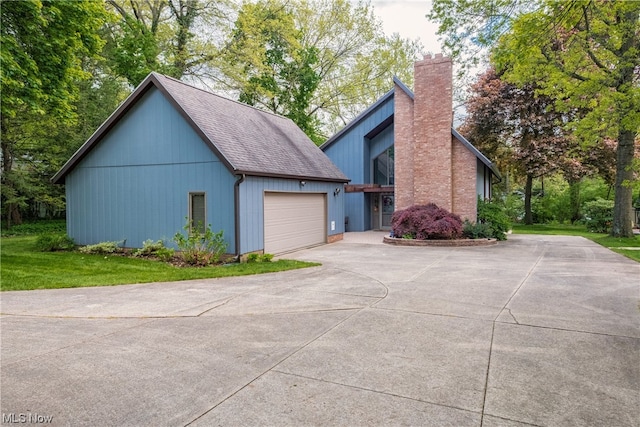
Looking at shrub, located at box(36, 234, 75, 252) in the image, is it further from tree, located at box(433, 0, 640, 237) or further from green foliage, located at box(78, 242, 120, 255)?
tree, located at box(433, 0, 640, 237)

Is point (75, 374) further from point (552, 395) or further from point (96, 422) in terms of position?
point (552, 395)

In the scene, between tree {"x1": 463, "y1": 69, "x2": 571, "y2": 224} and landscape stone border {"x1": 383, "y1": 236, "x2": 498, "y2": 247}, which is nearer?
landscape stone border {"x1": 383, "y1": 236, "x2": 498, "y2": 247}

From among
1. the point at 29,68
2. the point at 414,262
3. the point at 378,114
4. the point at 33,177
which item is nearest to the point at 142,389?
the point at 414,262

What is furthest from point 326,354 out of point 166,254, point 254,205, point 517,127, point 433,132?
point 517,127

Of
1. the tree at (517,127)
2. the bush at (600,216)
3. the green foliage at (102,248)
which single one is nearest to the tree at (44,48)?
the green foliage at (102,248)

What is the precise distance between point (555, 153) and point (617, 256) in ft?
41.4

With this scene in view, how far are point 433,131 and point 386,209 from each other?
20.1 ft

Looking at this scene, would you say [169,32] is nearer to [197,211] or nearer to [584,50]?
[197,211]

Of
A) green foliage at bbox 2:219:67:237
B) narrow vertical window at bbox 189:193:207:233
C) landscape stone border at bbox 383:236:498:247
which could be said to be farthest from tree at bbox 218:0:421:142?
narrow vertical window at bbox 189:193:207:233

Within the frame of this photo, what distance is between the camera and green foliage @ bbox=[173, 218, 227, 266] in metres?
10.3

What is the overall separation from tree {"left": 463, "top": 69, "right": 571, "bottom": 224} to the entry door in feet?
24.7

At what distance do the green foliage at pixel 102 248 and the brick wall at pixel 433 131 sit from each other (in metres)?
11.7

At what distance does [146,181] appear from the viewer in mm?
12000

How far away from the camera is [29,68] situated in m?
10.3
